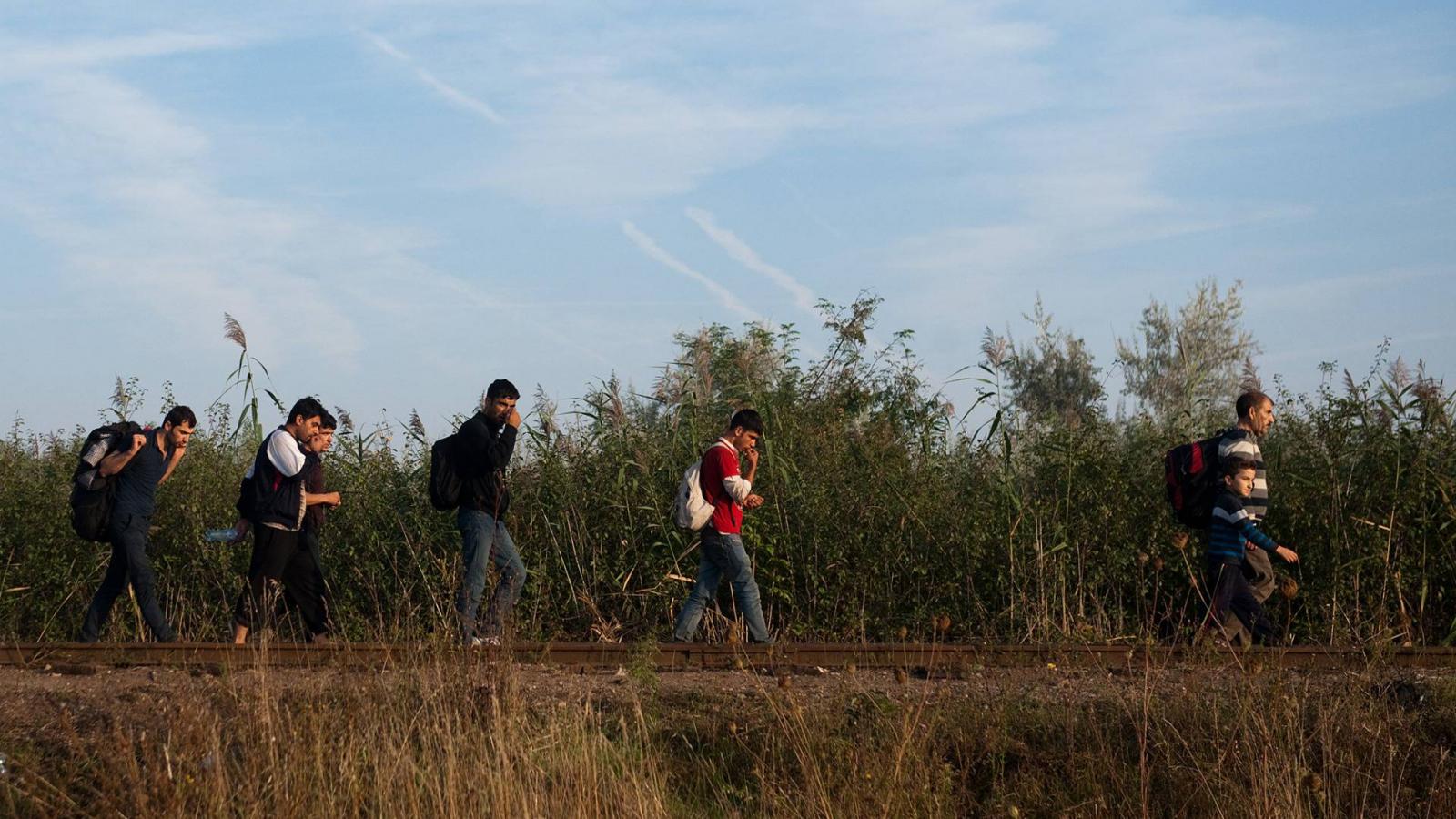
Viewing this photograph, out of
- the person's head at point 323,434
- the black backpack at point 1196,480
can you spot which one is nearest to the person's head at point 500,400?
the person's head at point 323,434

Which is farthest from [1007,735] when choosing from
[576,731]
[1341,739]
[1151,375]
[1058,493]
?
[1151,375]

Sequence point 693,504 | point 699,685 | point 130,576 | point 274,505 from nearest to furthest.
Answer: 1. point 699,685
2. point 693,504
3. point 274,505
4. point 130,576

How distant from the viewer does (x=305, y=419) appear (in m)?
10.6

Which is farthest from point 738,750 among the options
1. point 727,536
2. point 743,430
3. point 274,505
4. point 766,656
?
point 274,505

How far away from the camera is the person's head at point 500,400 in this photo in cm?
1053

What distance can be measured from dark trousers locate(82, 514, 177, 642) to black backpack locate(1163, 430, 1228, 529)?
24.2 ft

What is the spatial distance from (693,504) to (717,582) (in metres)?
0.65

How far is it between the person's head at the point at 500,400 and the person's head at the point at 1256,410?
16.8 feet

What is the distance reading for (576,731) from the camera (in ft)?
22.9

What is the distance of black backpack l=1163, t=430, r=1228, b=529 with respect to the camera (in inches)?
400

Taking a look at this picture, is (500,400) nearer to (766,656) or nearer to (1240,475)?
(766,656)

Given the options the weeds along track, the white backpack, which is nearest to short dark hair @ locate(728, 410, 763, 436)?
the white backpack

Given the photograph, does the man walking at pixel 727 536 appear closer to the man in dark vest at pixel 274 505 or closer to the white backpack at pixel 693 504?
the white backpack at pixel 693 504

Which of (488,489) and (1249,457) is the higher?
(1249,457)
